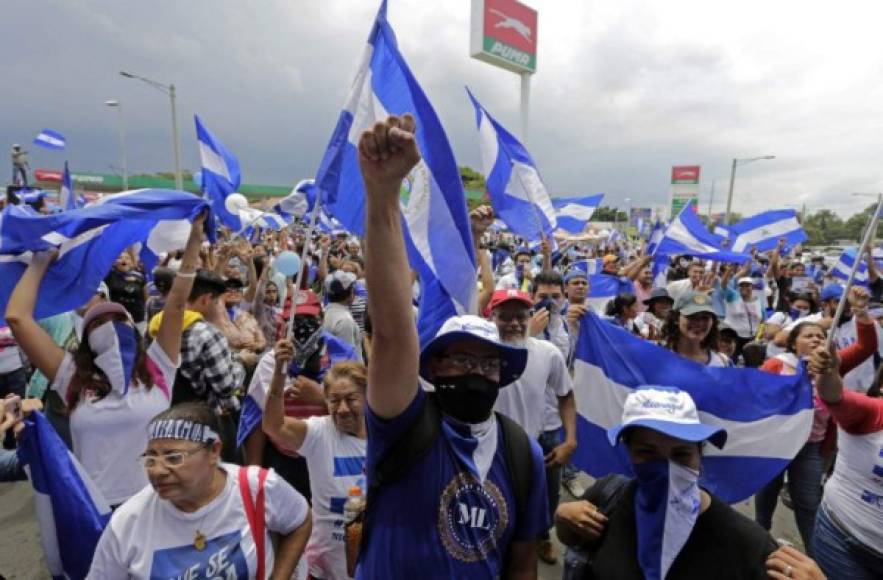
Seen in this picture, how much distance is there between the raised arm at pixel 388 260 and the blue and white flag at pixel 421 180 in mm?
1050

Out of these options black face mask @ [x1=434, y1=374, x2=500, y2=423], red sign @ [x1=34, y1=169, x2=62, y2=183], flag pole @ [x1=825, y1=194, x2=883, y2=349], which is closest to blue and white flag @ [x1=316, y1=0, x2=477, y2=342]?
black face mask @ [x1=434, y1=374, x2=500, y2=423]

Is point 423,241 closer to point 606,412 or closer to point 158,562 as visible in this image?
point 158,562

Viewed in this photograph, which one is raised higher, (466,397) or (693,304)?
(466,397)

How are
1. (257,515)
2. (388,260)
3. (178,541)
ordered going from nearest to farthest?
(388,260) < (178,541) < (257,515)

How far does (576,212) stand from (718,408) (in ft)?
17.9

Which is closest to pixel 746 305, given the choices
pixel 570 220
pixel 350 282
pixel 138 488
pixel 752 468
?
pixel 570 220

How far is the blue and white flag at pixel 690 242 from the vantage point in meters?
6.69

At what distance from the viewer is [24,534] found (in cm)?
374

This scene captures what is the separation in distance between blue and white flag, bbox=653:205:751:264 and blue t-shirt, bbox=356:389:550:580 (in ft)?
20.2

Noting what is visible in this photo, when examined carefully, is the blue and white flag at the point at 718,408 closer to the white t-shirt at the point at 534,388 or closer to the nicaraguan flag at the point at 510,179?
the white t-shirt at the point at 534,388

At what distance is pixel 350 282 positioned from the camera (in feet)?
15.3

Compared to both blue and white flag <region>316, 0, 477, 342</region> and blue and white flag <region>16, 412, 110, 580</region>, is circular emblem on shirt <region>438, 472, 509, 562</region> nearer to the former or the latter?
blue and white flag <region>316, 0, 477, 342</region>

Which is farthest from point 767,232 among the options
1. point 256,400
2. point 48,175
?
point 48,175

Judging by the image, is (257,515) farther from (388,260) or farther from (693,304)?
(693,304)
